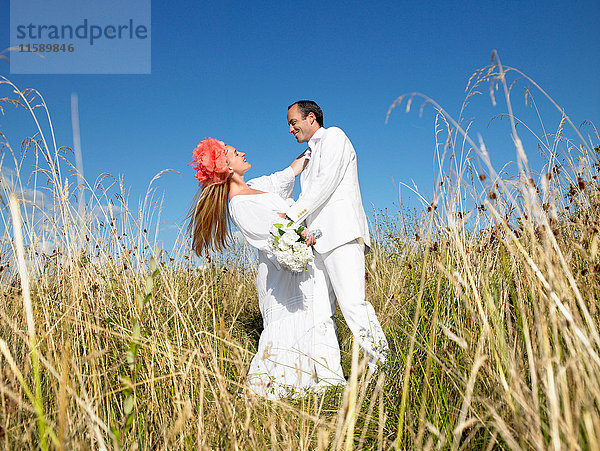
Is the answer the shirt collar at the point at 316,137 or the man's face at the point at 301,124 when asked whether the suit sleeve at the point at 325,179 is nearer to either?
the shirt collar at the point at 316,137

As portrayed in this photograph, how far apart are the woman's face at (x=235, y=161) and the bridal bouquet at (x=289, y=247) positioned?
2.82ft

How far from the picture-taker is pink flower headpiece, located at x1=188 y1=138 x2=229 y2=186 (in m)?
3.80

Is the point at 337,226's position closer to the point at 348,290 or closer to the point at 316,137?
the point at 348,290

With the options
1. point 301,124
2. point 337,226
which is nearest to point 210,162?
point 301,124

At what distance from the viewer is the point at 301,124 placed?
415 centimetres

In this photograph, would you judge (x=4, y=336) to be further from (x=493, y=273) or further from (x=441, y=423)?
(x=493, y=273)

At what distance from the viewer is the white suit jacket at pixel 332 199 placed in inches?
140

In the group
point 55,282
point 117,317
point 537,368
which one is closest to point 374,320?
point 537,368

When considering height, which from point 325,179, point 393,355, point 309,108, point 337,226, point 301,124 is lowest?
point 393,355

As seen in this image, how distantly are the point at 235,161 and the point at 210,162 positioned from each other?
0.80ft

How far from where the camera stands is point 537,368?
1749mm

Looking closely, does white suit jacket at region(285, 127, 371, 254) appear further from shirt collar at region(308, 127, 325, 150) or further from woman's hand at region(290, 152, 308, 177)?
woman's hand at region(290, 152, 308, 177)

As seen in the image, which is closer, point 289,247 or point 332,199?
point 289,247

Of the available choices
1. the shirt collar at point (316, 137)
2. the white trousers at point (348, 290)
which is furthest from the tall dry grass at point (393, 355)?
the shirt collar at point (316, 137)
